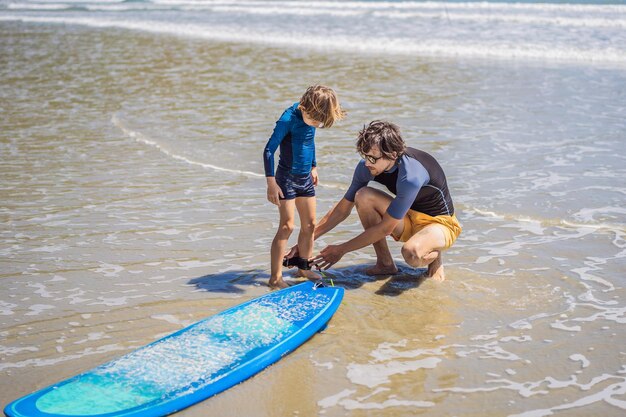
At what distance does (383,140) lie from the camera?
467cm

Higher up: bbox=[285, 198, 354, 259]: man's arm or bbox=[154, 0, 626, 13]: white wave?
bbox=[154, 0, 626, 13]: white wave

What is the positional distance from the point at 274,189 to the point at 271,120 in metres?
5.75

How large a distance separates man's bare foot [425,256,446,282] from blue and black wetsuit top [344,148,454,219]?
35cm

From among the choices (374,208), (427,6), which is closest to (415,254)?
(374,208)

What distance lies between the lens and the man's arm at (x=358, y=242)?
15.8 ft

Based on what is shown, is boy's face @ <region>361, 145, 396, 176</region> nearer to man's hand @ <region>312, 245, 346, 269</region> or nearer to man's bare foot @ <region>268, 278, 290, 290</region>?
man's hand @ <region>312, 245, 346, 269</region>

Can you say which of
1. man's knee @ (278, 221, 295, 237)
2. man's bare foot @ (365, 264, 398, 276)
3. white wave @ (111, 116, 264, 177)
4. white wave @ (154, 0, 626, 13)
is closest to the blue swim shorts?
man's knee @ (278, 221, 295, 237)

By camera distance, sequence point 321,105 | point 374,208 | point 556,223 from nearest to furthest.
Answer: point 321,105 < point 374,208 < point 556,223

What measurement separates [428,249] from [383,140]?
846mm

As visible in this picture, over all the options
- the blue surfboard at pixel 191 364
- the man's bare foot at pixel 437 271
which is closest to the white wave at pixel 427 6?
the man's bare foot at pixel 437 271

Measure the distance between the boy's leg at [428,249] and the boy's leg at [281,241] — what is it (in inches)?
31.4

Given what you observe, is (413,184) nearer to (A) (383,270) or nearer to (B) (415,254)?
(B) (415,254)

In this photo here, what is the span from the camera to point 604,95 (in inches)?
478

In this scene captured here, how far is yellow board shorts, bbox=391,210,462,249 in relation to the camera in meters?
5.16
